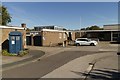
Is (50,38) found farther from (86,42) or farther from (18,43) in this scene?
(18,43)

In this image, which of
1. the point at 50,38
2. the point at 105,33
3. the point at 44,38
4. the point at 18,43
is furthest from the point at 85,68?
the point at 105,33

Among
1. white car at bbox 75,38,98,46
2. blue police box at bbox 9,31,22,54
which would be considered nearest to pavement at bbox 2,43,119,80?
blue police box at bbox 9,31,22,54

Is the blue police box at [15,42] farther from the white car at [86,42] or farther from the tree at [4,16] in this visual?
the tree at [4,16]

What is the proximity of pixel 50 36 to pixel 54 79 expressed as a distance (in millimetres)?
34316

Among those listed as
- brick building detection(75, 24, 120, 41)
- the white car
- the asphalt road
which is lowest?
the asphalt road

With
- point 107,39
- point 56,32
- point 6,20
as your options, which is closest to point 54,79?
point 56,32

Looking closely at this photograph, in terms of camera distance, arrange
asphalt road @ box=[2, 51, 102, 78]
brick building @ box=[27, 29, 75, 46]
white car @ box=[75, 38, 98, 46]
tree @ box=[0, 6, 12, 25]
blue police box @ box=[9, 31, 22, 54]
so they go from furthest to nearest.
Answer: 1. tree @ box=[0, 6, 12, 25]
2. white car @ box=[75, 38, 98, 46]
3. brick building @ box=[27, 29, 75, 46]
4. blue police box @ box=[9, 31, 22, 54]
5. asphalt road @ box=[2, 51, 102, 78]

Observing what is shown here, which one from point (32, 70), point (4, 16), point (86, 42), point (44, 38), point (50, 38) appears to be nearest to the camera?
point (32, 70)

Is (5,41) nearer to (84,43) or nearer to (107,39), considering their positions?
(84,43)

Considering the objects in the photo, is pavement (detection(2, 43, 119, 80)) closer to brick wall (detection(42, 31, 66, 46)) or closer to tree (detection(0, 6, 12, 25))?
brick wall (detection(42, 31, 66, 46))

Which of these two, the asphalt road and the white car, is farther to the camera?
the white car

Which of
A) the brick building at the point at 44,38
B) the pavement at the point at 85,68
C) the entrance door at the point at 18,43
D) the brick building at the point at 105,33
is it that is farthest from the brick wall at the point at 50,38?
the pavement at the point at 85,68

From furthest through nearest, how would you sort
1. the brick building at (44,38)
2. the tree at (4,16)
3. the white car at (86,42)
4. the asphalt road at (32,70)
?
1. the tree at (4,16)
2. the white car at (86,42)
3. the brick building at (44,38)
4. the asphalt road at (32,70)

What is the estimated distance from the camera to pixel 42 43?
43656 millimetres
